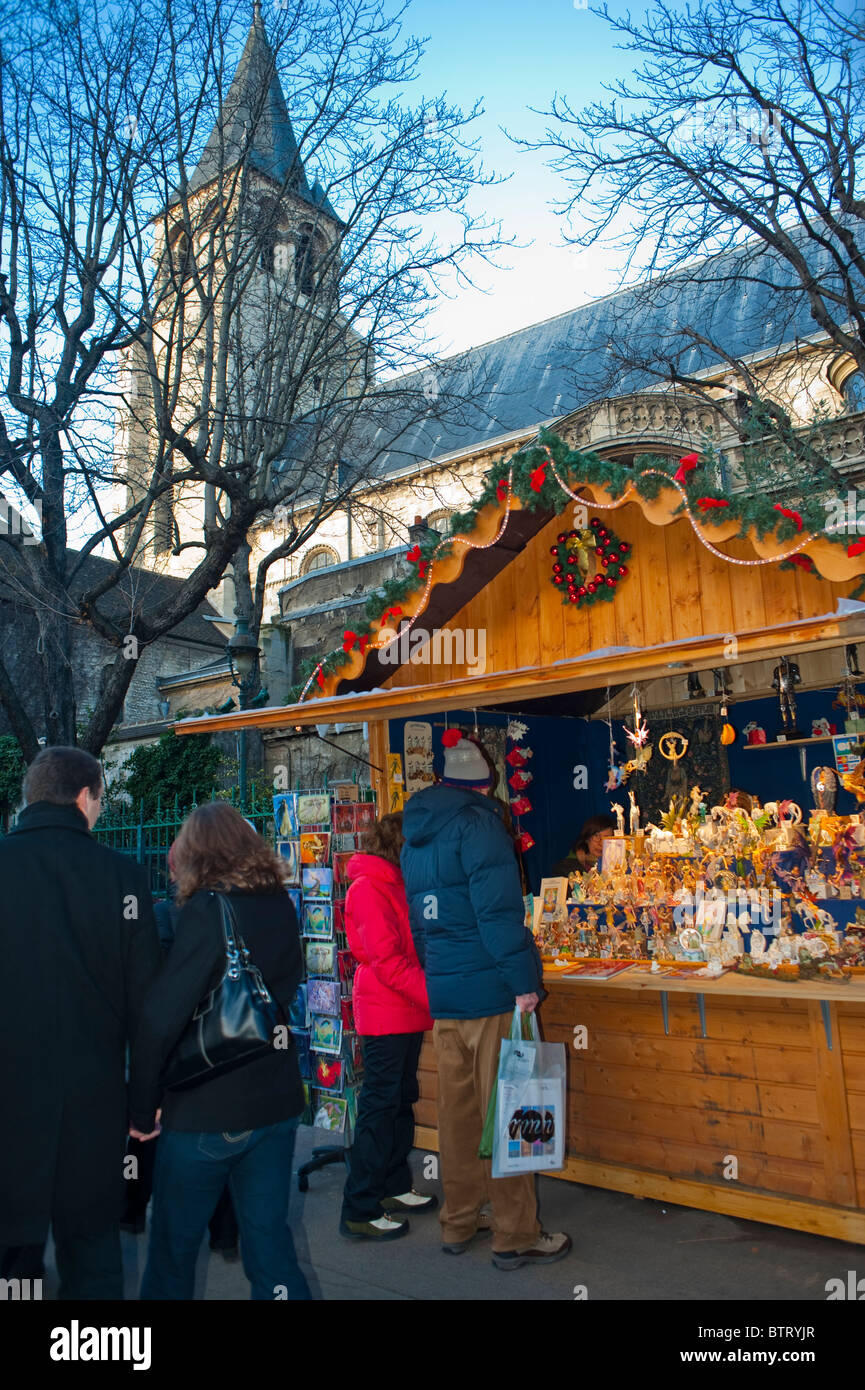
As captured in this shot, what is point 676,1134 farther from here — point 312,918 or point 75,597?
point 75,597

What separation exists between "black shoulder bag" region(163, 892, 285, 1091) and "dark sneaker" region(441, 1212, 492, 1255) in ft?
6.71

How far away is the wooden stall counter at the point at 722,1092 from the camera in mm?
4148

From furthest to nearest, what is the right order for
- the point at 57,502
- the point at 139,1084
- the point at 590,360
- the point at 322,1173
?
the point at 590,360 → the point at 57,502 → the point at 322,1173 → the point at 139,1084

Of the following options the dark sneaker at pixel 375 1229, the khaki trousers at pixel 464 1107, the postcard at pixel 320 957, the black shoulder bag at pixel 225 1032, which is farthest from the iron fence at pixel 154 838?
the black shoulder bag at pixel 225 1032

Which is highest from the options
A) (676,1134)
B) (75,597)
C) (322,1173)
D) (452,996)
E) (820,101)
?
(820,101)

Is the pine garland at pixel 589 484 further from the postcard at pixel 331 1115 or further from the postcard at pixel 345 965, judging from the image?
the postcard at pixel 331 1115

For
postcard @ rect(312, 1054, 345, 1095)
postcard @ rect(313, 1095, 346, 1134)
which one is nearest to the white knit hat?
postcard @ rect(312, 1054, 345, 1095)

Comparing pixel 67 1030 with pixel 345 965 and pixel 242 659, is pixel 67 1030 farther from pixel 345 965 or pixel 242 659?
pixel 242 659

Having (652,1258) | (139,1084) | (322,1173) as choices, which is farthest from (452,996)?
(322,1173)

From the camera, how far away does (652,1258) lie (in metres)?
4.05

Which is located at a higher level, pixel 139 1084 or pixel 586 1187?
pixel 139 1084

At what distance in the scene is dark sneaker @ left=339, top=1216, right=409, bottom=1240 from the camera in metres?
4.35

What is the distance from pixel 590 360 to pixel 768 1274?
26.3 metres

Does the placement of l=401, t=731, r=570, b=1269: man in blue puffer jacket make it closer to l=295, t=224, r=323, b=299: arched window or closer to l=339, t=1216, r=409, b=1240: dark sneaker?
l=339, t=1216, r=409, b=1240: dark sneaker
